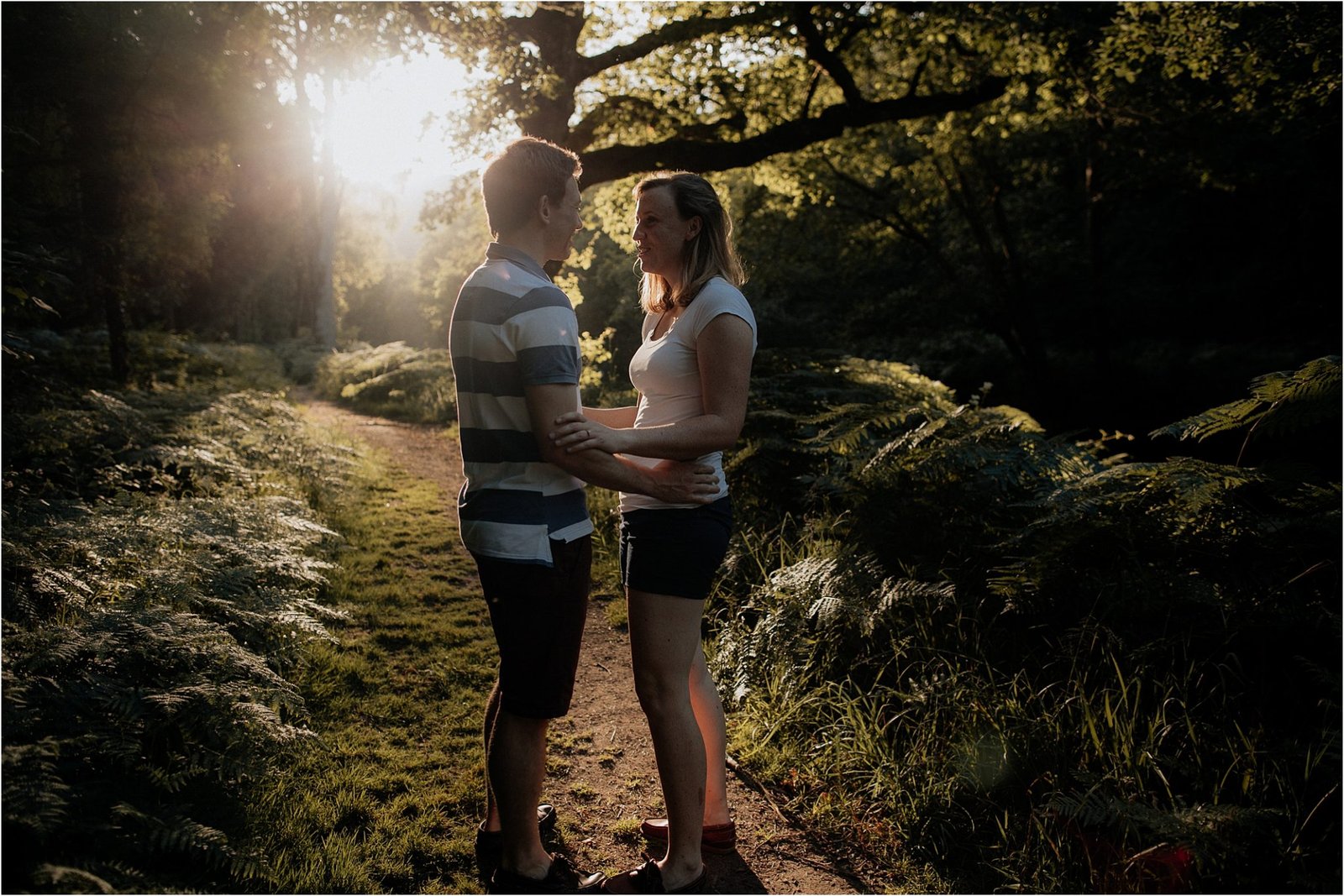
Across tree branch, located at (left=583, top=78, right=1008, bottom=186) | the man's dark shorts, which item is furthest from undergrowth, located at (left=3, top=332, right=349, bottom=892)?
tree branch, located at (left=583, top=78, right=1008, bottom=186)

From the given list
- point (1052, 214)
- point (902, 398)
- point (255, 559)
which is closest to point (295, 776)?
point (255, 559)

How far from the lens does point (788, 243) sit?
20.4 metres

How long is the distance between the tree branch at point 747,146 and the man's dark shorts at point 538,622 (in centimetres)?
797

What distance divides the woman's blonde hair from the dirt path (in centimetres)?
203

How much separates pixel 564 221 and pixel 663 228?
36cm

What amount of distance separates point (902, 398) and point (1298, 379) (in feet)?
13.4

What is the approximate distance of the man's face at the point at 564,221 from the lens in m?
2.48

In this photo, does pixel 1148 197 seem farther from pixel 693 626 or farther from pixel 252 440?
pixel 693 626

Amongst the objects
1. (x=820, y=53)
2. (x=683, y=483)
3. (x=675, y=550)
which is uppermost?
(x=820, y=53)

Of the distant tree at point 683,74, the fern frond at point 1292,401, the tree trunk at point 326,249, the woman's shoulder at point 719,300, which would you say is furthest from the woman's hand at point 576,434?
the tree trunk at point 326,249

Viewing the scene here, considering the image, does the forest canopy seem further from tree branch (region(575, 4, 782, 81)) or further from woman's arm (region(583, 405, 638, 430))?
woman's arm (region(583, 405, 638, 430))

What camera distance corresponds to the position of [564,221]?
2.51m

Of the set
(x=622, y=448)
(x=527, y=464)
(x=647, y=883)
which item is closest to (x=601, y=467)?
(x=622, y=448)

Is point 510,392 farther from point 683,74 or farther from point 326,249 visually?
point 326,249
